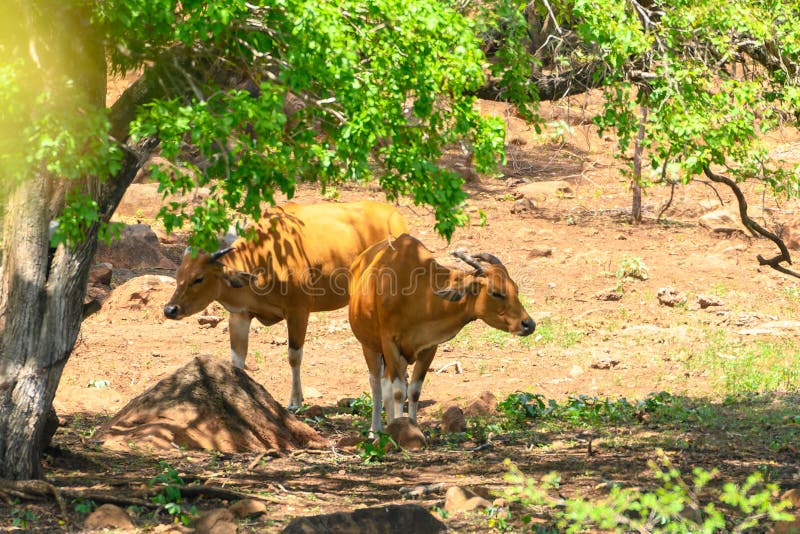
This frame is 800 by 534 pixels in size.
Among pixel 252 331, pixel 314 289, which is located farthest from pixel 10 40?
pixel 252 331

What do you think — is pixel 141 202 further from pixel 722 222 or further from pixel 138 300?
pixel 722 222

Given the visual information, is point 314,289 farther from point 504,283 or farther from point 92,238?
point 92,238

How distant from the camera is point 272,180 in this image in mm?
7262

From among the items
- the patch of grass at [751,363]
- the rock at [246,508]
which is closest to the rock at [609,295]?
the patch of grass at [751,363]

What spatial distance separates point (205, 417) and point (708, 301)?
8.55m

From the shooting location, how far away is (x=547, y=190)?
24062 millimetres

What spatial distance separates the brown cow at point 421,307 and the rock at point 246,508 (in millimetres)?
3051

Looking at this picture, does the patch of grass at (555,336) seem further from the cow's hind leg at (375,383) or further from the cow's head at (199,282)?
the cow's head at (199,282)

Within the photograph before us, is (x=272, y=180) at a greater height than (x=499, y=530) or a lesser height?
greater

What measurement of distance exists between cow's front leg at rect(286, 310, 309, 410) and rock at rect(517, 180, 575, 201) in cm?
1188

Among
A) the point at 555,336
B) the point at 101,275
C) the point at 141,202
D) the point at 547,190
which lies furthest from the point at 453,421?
the point at 547,190

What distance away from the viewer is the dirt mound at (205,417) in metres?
9.76

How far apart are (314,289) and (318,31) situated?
638 cm

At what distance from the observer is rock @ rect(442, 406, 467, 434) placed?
1071 cm
